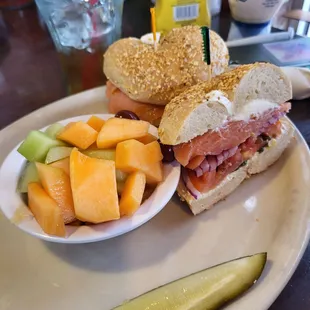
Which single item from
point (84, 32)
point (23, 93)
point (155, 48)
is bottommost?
point (23, 93)

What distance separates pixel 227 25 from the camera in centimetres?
229

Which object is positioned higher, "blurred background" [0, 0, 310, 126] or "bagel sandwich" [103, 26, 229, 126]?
"bagel sandwich" [103, 26, 229, 126]

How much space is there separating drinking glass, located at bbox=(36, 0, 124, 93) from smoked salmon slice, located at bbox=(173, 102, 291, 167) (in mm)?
911

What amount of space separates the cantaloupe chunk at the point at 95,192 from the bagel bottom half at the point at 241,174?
0.33 meters

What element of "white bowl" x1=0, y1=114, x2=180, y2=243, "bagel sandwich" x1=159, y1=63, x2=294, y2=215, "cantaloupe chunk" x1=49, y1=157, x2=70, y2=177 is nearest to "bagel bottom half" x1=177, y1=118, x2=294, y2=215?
"bagel sandwich" x1=159, y1=63, x2=294, y2=215

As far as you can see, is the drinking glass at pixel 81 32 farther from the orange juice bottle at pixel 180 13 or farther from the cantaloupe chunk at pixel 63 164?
the cantaloupe chunk at pixel 63 164

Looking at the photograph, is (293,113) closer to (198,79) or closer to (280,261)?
(198,79)

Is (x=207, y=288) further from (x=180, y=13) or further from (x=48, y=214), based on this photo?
(x=180, y=13)

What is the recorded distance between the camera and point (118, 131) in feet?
3.83

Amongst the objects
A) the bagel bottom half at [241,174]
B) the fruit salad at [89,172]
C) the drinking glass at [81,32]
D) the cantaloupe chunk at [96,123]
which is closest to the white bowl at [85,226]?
the fruit salad at [89,172]

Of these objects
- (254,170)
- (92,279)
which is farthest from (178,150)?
(92,279)

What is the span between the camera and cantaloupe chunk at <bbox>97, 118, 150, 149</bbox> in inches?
45.4

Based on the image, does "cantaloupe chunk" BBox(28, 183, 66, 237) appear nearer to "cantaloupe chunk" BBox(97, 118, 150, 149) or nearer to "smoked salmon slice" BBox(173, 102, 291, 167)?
"cantaloupe chunk" BBox(97, 118, 150, 149)

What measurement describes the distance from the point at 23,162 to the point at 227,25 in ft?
4.99
